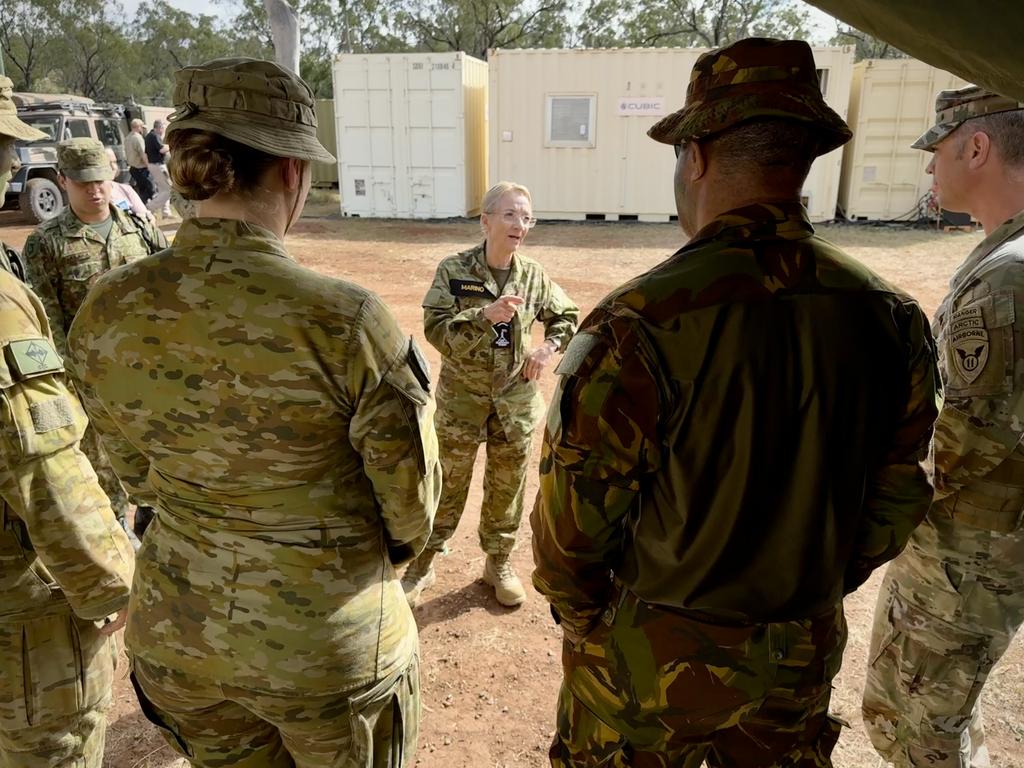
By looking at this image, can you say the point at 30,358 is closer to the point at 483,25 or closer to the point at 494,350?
the point at 494,350

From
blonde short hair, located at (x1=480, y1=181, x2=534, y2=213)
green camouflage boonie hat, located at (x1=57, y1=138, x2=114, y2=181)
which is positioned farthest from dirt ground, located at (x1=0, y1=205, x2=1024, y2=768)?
green camouflage boonie hat, located at (x1=57, y1=138, x2=114, y2=181)

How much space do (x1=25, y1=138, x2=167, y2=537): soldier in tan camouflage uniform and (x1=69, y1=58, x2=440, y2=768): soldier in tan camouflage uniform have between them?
8.99 feet

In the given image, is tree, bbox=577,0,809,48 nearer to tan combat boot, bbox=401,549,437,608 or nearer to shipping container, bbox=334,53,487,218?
shipping container, bbox=334,53,487,218

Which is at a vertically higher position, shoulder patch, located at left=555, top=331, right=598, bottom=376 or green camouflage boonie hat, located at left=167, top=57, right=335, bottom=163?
green camouflage boonie hat, located at left=167, top=57, right=335, bottom=163

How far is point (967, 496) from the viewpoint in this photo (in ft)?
6.97

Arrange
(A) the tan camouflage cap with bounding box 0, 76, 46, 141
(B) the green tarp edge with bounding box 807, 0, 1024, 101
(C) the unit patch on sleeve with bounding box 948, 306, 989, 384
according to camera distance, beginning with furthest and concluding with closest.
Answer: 1. (C) the unit patch on sleeve with bounding box 948, 306, 989, 384
2. (A) the tan camouflage cap with bounding box 0, 76, 46, 141
3. (B) the green tarp edge with bounding box 807, 0, 1024, 101

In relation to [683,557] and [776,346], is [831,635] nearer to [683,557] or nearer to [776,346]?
[683,557]

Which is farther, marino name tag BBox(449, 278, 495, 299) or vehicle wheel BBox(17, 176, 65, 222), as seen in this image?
vehicle wheel BBox(17, 176, 65, 222)

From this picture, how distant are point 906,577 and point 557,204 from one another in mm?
14290

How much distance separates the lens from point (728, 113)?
1.47 metres

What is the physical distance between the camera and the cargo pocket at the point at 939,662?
2.20 metres

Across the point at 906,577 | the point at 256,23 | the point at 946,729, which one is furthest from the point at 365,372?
the point at 256,23

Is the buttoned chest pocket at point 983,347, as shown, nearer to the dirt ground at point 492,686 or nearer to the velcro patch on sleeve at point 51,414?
the dirt ground at point 492,686

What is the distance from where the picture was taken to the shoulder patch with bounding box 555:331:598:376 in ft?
5.06
